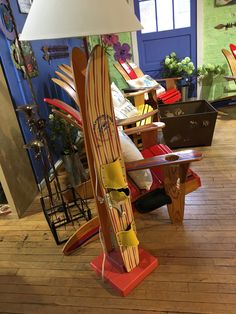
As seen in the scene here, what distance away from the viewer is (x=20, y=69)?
212cm

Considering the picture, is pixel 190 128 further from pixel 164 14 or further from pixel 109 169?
pixel 164 14

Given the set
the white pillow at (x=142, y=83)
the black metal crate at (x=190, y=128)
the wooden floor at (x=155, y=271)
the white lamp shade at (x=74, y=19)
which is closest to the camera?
the white lamp shade at (x=74, y=19)

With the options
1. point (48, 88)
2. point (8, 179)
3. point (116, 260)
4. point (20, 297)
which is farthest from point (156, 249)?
point (48, 88)

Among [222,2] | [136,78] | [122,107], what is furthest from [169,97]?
[222,2]

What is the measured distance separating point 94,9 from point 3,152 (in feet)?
4.42

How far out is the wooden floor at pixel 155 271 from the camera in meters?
1.29

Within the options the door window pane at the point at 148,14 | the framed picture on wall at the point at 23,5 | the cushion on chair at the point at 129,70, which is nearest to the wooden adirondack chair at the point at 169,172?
the framed picture on wall at the point at 23,5

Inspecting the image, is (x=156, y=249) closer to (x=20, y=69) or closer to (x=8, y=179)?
(x=8, y=179)

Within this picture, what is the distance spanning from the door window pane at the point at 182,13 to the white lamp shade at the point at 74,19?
3.31m

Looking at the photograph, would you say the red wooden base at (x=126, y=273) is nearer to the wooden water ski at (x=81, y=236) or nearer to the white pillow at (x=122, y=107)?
the wooden water ski at (x=81, y=236)

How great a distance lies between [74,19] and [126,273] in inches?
47.4

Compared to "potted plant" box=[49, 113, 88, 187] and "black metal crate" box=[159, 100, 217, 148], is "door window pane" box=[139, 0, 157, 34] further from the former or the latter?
"potted plant" box=[49, 113, 88, 187]

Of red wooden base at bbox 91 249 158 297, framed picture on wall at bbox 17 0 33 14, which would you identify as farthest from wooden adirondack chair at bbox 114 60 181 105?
red wooden base at bbox 91 249 158 297

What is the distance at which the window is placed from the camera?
146 inches
